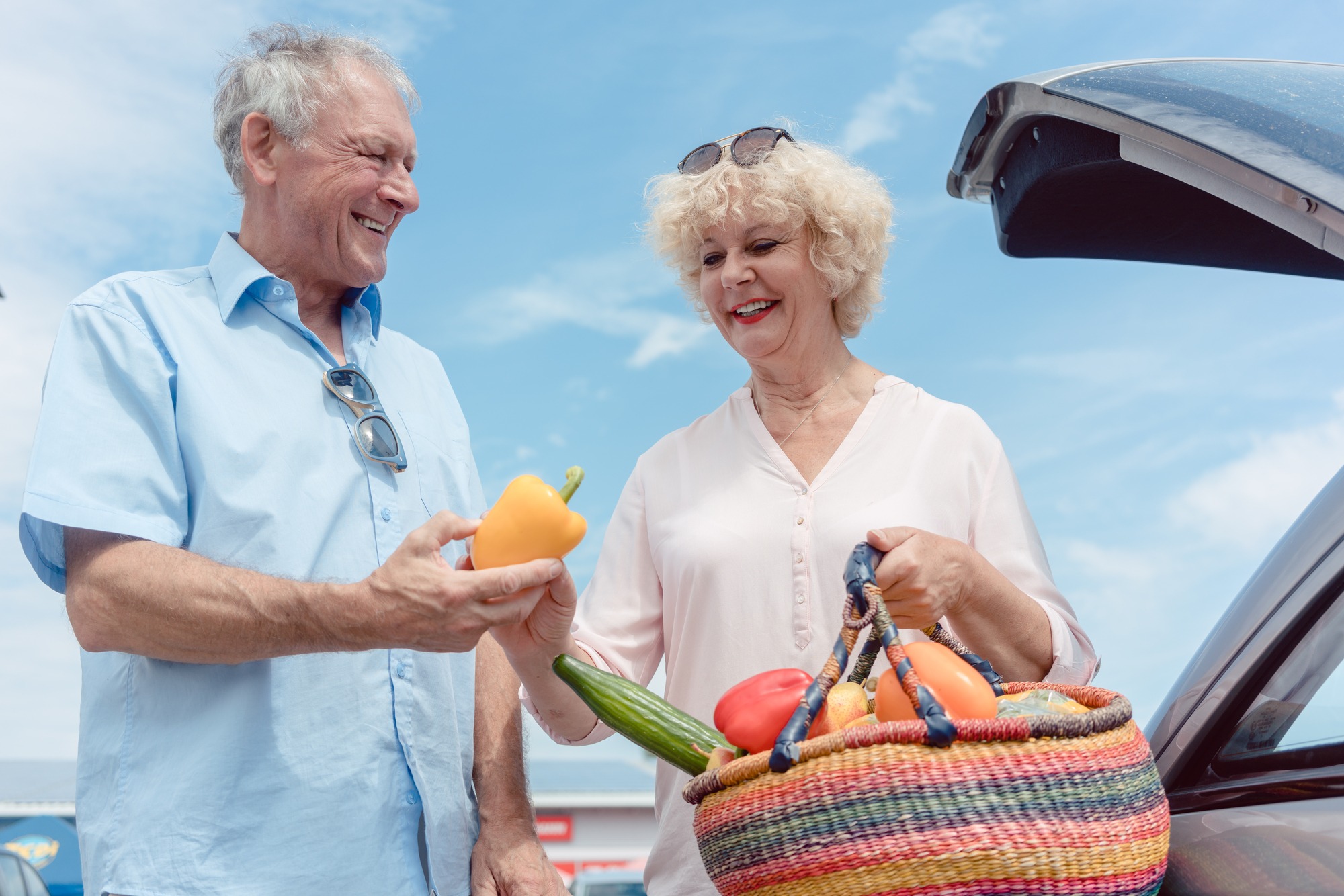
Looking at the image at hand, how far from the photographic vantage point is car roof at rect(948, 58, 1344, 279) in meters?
1.66

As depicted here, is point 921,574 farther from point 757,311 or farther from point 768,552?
point 757,311

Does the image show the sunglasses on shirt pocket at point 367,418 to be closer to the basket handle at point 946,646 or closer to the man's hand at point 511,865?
the man's hand at point 511,865

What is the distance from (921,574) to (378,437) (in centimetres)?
125

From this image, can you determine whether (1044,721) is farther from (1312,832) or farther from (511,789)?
(511,789)

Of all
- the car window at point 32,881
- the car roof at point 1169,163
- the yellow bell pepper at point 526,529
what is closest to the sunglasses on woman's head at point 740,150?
the car roof at point 1169,163

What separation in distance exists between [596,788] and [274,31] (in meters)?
9.81

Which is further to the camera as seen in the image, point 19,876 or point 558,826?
point 558,826

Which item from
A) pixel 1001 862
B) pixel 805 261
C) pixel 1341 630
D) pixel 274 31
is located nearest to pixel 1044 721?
pixel 1001 862

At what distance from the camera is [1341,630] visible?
1771 mm

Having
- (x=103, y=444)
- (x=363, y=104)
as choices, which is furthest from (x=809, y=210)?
(x=103, y=444)

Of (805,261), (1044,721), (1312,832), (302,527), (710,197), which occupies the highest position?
(710,197)

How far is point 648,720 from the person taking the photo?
174 cm

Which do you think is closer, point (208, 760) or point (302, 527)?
point (208, 760)

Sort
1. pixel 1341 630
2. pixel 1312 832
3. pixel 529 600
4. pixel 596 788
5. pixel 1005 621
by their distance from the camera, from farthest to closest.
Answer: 1. pixel 596 788
2. pixel 1005 621
3. pixel 529 600
4. pixel 1341 630
5. pixel 1312 832
